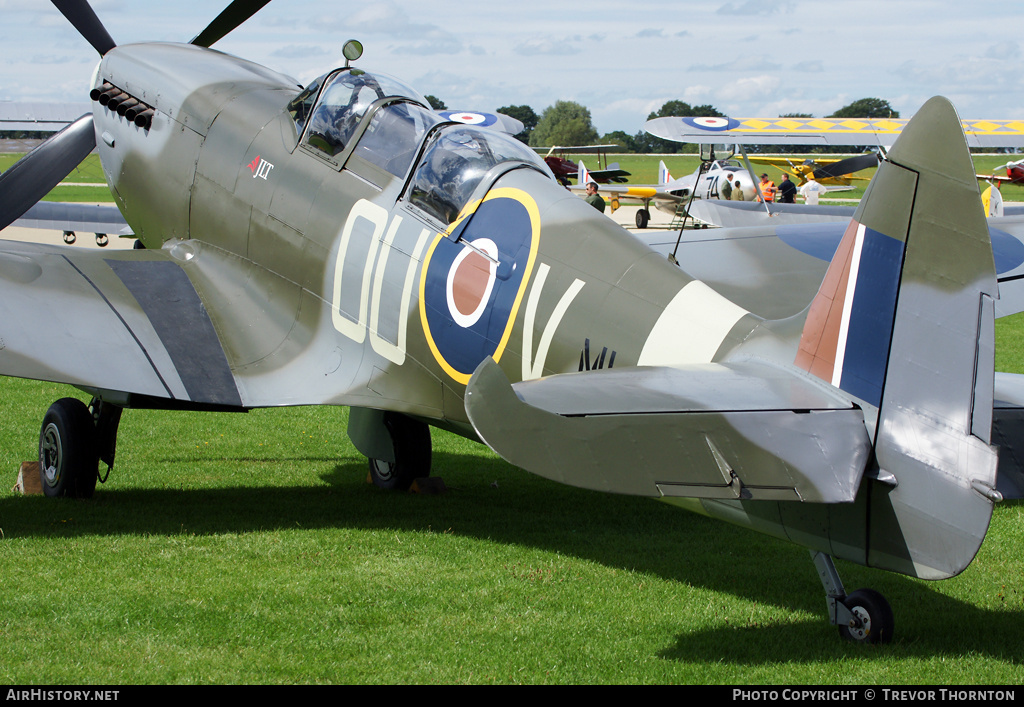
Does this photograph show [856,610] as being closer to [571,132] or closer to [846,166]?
[846,166]

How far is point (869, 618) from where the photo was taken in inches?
179

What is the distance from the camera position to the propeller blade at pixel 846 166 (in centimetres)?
1269

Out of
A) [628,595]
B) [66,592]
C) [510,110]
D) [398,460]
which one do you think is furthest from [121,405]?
[510,110]

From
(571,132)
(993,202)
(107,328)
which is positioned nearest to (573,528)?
(107,328)

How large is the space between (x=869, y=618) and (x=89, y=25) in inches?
370

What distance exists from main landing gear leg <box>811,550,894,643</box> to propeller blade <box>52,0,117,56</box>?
28.9 ft

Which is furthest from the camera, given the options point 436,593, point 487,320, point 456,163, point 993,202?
point 993,202

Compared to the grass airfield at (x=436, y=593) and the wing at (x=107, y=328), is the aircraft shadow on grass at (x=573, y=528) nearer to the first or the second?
the grass airfield at (x=436, y=593)

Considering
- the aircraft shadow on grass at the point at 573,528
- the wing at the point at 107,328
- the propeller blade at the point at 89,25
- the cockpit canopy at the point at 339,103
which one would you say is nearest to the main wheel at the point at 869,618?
the aircraft shadow on grass at the point at 573,528

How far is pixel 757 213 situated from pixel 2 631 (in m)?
12.2

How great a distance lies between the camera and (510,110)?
127125mm

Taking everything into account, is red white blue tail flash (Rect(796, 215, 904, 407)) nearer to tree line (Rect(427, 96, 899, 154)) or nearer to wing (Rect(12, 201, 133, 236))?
wing (Rect(12, 201, 133, 236))

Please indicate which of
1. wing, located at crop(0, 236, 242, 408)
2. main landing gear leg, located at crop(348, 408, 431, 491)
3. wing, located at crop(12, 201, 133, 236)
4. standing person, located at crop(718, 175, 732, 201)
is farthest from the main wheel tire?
standing person, located at crop(718, 175, 732, 201)

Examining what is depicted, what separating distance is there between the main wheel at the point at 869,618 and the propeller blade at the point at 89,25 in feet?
29.3
